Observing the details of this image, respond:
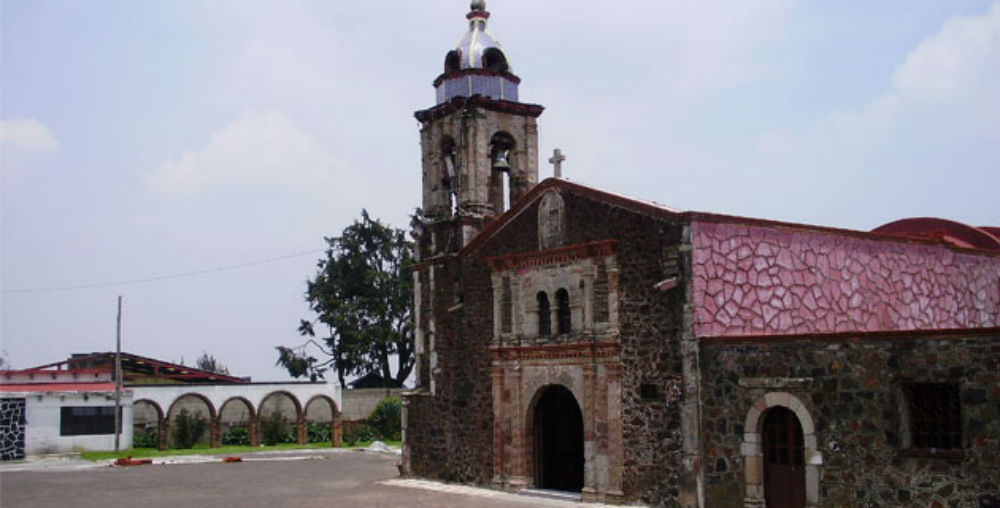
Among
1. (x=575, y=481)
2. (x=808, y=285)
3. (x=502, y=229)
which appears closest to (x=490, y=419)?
(x=575, y=481)

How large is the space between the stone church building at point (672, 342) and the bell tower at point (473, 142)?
50 mm

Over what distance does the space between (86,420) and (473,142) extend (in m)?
22.5

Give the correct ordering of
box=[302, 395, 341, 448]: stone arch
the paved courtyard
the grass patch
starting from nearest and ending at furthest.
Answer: the paved courtyard < the grass patch < box=[302, 395, 341, 448]: stone arch

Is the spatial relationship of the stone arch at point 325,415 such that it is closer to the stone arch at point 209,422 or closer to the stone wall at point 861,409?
the stone arch at point 209,422

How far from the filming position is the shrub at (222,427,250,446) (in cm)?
4069

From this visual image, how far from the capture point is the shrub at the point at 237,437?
4069 centimetres

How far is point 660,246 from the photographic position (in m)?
17.8

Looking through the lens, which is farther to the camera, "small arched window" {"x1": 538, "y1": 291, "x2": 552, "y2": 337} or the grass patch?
the grass patch

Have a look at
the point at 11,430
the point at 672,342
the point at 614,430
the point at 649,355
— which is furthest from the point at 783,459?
the point at 11,430

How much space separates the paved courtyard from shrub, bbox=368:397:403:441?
32.3 feet

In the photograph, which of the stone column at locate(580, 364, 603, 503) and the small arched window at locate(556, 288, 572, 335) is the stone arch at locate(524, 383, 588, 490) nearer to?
the stone column at locate(580, 364, 603, 503)

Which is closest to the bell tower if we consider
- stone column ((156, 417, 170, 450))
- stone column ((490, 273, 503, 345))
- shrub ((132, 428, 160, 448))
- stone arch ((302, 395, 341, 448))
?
stone column ((490, 273, 503, 345))

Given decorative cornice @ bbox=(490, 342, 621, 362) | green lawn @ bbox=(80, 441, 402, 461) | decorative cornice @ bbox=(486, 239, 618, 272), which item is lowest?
green lawn @ bbox=(80, 441, 402, 461)

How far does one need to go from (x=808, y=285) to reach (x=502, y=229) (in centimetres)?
654
